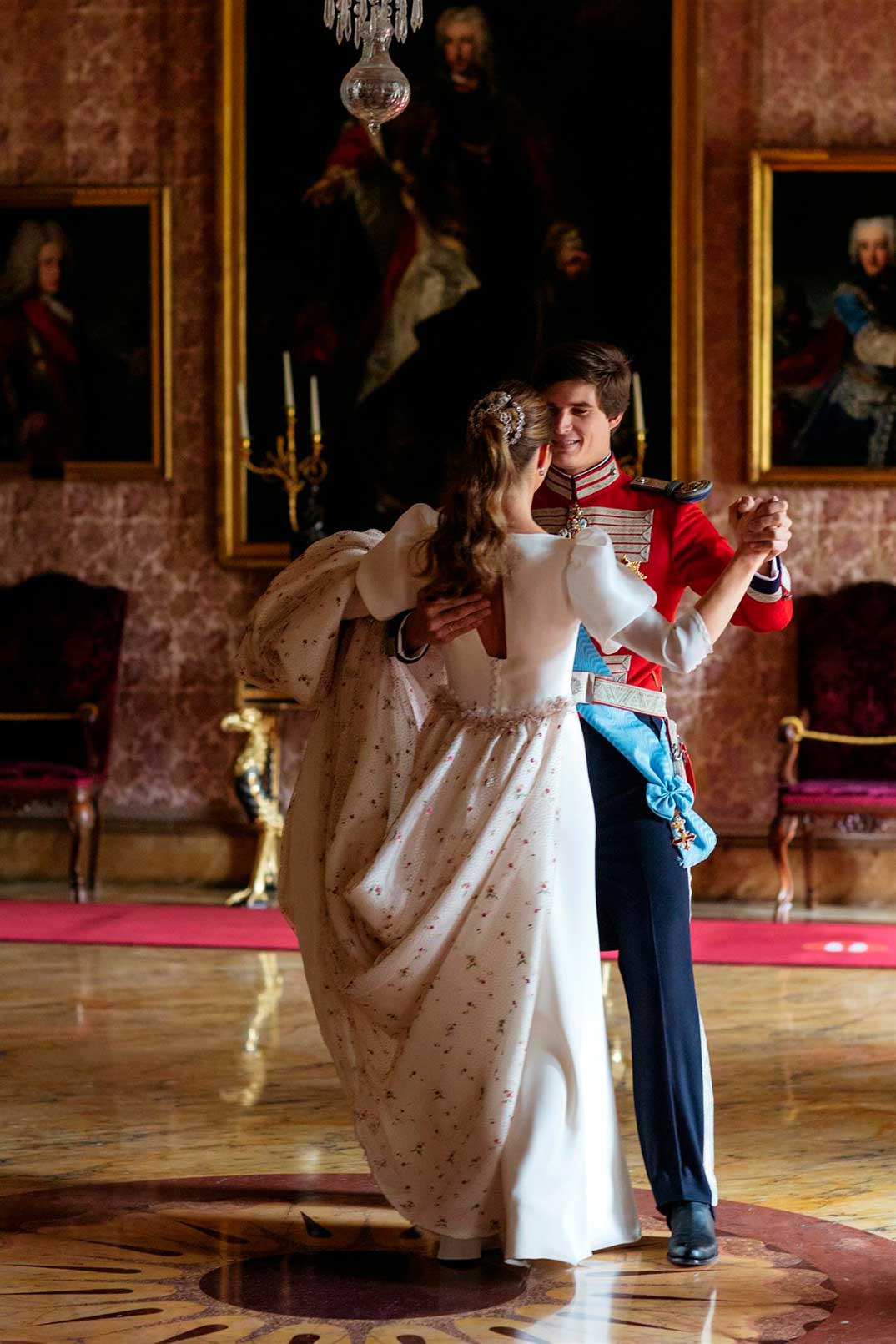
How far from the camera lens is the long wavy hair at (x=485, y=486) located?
3.17 m

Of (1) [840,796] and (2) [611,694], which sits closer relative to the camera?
(2) [611,694]

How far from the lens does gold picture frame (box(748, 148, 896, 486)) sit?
7.83 meters

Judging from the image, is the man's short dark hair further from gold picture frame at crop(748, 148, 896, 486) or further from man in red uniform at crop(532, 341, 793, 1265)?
gold picture frame at crop(748, 148, 896, 486)

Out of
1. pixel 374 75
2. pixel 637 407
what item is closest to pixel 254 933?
pixel 637 407

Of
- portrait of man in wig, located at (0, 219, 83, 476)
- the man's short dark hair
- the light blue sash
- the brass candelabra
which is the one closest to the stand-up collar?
the man's short dark hair

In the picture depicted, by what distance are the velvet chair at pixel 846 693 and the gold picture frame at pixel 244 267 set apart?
0.86 metres

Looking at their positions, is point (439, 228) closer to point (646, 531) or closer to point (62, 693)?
point (62, 693)

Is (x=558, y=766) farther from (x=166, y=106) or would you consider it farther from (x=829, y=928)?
(x=166, y=106)

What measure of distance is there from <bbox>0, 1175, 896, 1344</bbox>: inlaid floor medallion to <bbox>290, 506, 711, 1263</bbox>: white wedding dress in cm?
10

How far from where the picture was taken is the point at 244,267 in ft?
26.8

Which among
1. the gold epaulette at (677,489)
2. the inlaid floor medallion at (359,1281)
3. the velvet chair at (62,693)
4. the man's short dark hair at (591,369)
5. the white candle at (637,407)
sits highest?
the white candle at (637,407)

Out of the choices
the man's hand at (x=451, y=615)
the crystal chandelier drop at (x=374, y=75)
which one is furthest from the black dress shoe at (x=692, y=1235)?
the crystal chandelier drop at (x=374, y=75)

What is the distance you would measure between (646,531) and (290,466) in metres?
4.59
